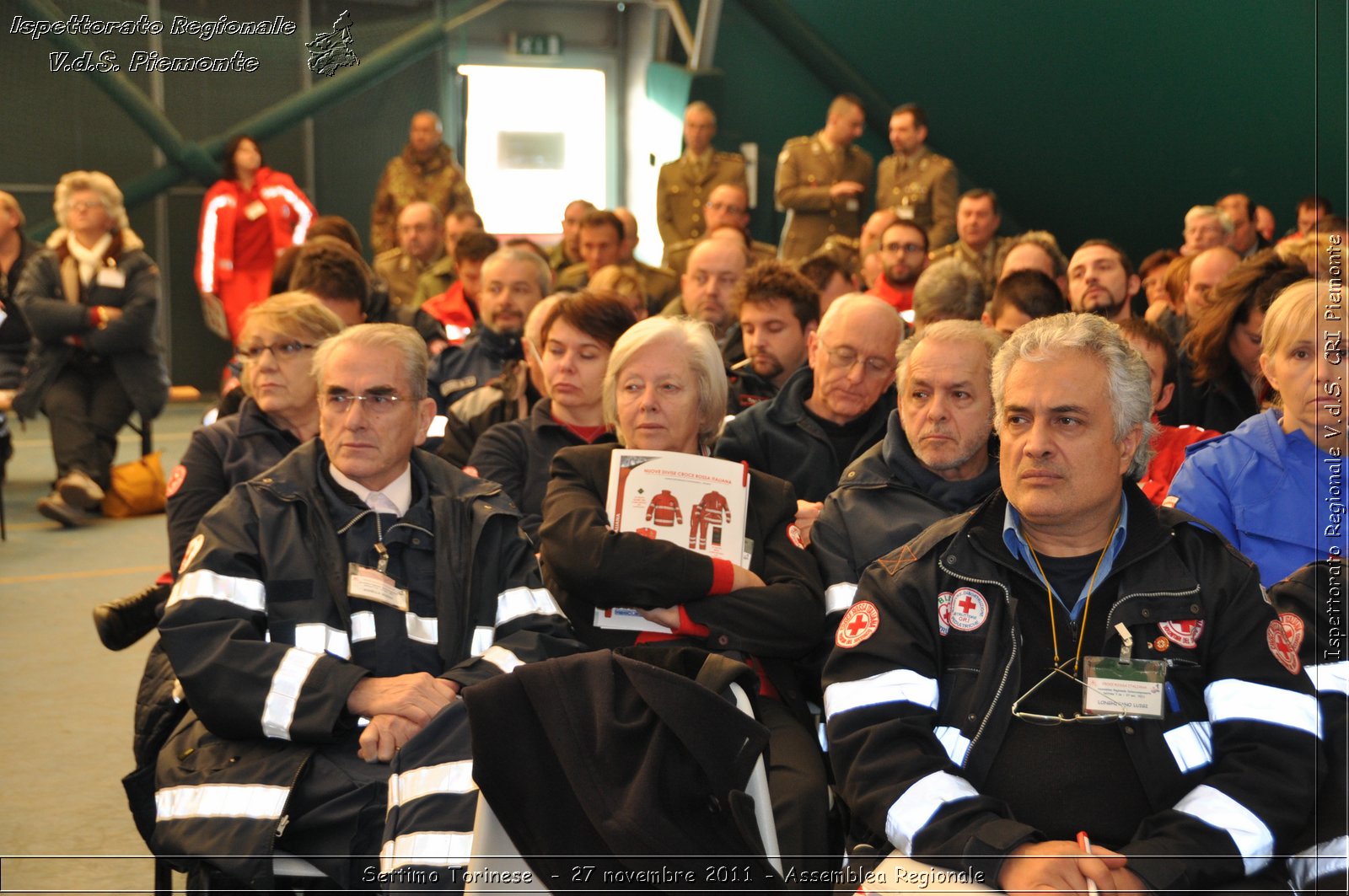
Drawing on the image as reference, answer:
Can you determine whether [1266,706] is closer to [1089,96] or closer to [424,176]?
[424,176]

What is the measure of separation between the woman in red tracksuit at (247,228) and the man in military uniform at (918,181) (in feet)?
14.7

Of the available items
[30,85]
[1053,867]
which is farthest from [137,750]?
[30,85]

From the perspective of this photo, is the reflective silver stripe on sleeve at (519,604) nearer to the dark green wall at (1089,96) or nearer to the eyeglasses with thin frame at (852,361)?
the eyeglasses with thin frame at (852,361)

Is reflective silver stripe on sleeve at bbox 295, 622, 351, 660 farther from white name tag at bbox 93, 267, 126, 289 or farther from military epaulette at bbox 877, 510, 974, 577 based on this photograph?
white name tag at bbox 93, 267, 126, 289

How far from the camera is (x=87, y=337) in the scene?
711 cm

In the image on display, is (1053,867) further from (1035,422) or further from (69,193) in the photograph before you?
(69,193)

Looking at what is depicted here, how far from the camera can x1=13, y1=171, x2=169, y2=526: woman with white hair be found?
23.1 feet

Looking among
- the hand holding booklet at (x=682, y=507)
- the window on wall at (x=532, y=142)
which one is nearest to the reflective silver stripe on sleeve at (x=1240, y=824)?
the hand holding booklet at (x=682, y=507)

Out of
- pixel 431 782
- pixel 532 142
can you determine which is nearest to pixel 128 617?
pixel 431 782

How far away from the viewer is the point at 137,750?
103 inches

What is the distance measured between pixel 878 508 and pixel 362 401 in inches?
44.9

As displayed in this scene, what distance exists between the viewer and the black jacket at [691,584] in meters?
2.68

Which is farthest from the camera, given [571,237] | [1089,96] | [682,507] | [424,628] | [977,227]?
[1089,96]

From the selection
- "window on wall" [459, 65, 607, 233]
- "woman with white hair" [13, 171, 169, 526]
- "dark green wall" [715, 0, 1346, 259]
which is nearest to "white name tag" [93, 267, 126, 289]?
"woman with white hair" [13, 171, 169, 526]
